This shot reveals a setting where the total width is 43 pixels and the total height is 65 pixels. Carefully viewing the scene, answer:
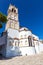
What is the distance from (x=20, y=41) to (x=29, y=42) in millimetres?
3099

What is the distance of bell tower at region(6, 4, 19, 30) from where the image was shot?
4056cm

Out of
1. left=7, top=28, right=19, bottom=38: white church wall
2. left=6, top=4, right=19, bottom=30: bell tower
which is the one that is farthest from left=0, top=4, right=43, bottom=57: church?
left=6, top=4, right=19, bottom=30: bell tower

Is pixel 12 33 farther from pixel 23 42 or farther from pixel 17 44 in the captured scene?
pixel 23 42

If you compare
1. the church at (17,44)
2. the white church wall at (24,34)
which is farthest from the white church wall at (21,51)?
the white church wall at (24,34)

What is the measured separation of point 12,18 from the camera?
4212 centimetres

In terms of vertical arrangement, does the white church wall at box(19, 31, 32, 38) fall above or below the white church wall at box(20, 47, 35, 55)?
above

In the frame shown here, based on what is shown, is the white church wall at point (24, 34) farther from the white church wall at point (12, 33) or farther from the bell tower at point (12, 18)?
the bell tower at point (12, 18)

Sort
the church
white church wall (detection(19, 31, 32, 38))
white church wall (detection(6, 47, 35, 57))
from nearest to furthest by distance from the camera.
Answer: white church wall (detection(6, 47, 35, 57))
the church
white church wall (detection(19, 31, 32, 38))

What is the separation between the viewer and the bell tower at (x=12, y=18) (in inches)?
1597

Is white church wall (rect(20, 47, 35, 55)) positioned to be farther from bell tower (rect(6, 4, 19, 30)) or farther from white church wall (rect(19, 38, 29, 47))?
bell tower (rect(6, 4, 19, 30))

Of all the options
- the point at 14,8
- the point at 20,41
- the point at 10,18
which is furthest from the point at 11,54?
the point at 14,8

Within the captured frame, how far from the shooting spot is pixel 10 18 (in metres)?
41.5

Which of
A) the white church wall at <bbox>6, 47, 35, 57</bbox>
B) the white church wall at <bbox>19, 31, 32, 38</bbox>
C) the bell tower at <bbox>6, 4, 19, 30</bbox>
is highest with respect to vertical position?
the bell tower at <bbox>6, 4, 19, 30</bbox>

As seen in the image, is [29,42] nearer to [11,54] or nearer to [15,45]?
[15,45]
